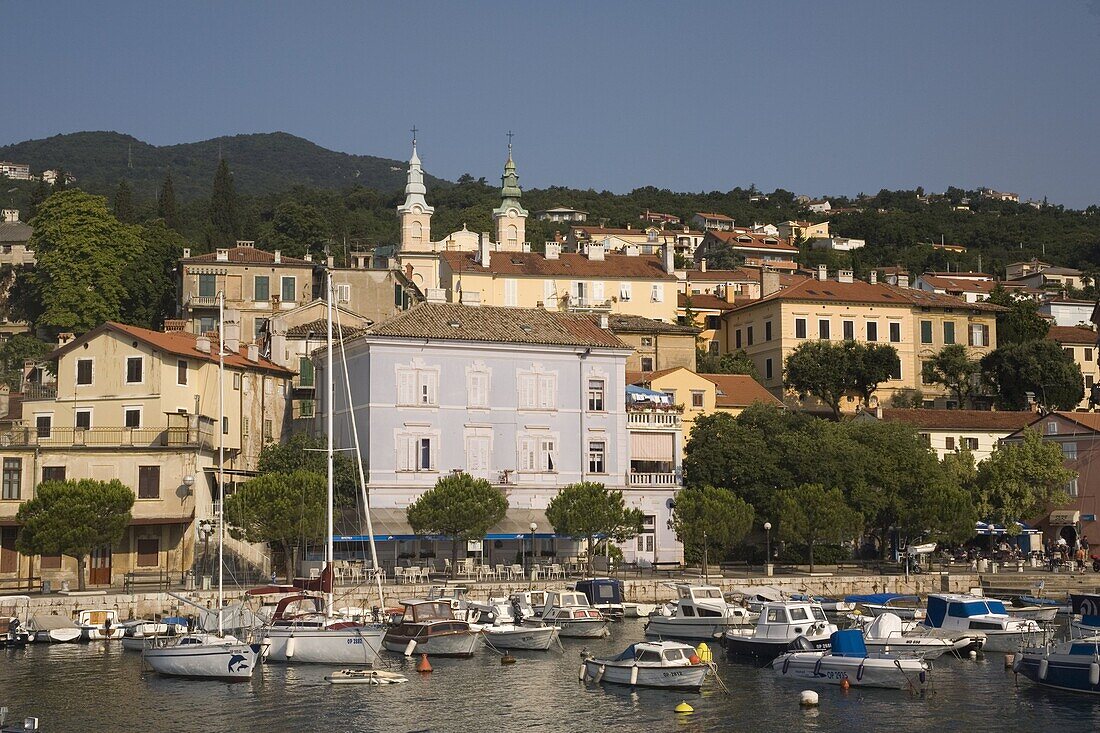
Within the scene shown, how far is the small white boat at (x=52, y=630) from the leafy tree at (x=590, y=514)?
2118 centimetres

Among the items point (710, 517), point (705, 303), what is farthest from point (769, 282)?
point (710, 517)

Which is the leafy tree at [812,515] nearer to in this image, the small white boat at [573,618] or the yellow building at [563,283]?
the small white boat at [573,618]

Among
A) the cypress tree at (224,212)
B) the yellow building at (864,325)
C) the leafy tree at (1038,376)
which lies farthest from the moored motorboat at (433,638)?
the cypress tree at (224,212)

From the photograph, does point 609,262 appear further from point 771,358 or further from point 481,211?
point 481,211

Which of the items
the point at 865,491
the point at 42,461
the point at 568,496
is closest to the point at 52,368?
the point at 42,461

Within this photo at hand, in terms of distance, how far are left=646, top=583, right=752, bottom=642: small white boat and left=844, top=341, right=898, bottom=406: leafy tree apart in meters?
39.0

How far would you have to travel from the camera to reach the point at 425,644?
47.4 meters

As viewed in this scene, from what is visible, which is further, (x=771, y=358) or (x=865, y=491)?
(x=771, y=358)

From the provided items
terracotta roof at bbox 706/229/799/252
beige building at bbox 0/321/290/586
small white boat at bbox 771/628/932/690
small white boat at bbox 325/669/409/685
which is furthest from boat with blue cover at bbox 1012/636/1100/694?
terracotta roof at bbox 706/229/799/252

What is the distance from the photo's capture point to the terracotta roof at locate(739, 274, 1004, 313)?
9838cm

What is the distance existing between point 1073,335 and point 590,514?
2419 inches

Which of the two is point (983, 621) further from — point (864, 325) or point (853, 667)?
point (864, 325)

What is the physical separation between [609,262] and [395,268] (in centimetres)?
2047

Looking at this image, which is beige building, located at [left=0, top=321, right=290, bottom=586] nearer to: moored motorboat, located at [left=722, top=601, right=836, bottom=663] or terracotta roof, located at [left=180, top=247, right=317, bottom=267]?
terracotta roof, located at [left=180, top=247, right=317, bottom=267]
